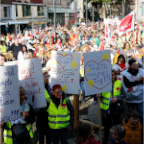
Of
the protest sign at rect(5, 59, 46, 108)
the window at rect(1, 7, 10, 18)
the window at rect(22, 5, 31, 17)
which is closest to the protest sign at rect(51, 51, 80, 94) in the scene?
the protest sign at rect(5, 59, 46, 108)

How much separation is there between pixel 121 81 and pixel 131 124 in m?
1.09

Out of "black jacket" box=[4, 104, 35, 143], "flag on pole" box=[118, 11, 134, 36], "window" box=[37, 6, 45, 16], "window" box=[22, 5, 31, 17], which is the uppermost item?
"window" box=[37, 6, 45, 16]

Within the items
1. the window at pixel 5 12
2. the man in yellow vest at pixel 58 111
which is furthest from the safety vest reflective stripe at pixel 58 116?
the window at pixel 5 12

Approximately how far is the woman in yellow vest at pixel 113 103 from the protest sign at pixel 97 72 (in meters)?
0.21

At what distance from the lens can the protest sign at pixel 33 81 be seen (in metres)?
3.40

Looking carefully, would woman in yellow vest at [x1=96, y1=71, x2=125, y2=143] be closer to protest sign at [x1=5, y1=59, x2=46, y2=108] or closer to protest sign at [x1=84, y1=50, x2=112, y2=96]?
protest sign at [x1=84, y1=50, x2=112, y2=96]

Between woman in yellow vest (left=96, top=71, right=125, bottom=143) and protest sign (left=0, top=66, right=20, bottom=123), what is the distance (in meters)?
1.51

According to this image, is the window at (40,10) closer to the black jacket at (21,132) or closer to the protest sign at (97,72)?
the protest sign at (97,72)

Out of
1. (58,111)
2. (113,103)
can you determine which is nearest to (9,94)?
(58,111)

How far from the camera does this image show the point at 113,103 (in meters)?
4.03

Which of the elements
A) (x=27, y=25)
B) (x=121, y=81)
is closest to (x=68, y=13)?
(x=27, y=25)

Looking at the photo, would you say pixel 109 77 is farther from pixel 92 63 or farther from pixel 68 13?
pixel 68 13

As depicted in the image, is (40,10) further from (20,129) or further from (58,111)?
(20,129)

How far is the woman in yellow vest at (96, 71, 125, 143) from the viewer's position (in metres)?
4.00
